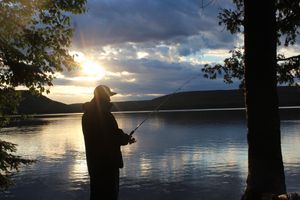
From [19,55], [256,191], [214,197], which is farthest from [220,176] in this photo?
[256,191]

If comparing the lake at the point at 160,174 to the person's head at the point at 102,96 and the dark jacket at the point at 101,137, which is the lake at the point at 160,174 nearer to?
the dark jacket at the point at 101,137

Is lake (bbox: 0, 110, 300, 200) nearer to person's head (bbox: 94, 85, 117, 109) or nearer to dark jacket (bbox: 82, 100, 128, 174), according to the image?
dark jacket (bbox: 82, 100, 128, 174)

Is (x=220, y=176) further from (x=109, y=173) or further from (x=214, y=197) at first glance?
(x=109, y=173)

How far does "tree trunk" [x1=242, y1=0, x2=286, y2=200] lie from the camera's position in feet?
23.2

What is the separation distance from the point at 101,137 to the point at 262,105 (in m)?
A: 2.59

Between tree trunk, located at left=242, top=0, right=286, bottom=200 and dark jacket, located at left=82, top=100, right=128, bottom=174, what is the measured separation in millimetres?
2139

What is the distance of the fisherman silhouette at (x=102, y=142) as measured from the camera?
6.57 metres

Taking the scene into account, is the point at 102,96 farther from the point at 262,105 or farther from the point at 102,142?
the point at 262,105

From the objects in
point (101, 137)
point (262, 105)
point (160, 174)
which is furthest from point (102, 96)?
point (160, 174)

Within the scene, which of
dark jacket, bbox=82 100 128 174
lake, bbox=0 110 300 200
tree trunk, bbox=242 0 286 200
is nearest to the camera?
dark jacket, bbox=82 100 128 174

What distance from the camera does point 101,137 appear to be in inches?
259

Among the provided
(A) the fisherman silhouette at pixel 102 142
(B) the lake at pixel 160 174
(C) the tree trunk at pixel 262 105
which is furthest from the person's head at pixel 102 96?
(B) the lake at pixel 160 174

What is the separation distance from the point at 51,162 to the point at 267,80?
3328 centimetres

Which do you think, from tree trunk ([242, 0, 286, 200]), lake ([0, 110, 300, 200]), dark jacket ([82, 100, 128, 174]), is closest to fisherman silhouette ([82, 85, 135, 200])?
dark jacket ([82, 100, 128, 174])
